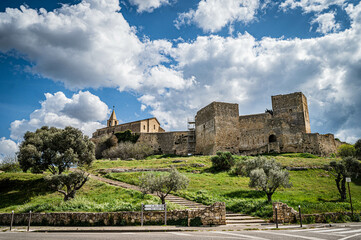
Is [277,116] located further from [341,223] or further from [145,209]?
[145,209]

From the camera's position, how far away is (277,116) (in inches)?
1956

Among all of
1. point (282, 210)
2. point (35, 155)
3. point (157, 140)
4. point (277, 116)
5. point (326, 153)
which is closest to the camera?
point (282, 210)

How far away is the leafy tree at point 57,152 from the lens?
23750mm

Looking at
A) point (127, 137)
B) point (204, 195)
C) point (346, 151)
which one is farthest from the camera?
point (127, 137)

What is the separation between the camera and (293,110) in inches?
1902

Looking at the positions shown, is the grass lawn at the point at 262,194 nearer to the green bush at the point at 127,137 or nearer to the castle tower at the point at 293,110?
the castle tower at the point at 293,110

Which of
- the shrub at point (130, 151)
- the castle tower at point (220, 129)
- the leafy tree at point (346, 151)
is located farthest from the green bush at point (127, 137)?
the leafy tree at point (346, 151)

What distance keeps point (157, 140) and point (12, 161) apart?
28415mm

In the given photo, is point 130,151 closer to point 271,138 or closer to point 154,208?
point 271,138

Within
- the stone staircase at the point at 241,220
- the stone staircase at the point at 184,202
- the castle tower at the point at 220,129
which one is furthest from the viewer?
the castle tower at the point at 220,129

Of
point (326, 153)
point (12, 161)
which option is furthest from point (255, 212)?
point (12, 161)

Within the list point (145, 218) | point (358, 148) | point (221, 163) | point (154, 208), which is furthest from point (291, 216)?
point (358, 148)

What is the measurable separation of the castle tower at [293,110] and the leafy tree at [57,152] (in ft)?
123

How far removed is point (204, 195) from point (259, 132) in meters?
32.1
